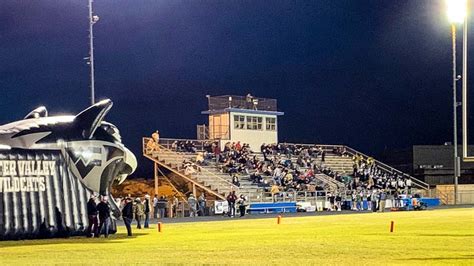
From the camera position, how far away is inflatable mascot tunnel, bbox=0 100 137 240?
25469 millimetres

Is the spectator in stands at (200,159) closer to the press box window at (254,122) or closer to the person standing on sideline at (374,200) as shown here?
the press box window at (254,122)

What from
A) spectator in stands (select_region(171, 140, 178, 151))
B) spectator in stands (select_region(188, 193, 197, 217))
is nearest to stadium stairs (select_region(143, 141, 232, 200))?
spectator in stands (select_region(171, 140, 178, 151))

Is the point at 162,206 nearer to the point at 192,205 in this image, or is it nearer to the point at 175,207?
the point at 175,207

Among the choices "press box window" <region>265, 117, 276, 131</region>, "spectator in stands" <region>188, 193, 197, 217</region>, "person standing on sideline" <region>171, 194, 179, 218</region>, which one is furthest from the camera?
"press box window" <region>265, 117, 276, 131</region>

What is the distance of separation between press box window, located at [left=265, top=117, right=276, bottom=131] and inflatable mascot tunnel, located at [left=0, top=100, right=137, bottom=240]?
3699 centimetres

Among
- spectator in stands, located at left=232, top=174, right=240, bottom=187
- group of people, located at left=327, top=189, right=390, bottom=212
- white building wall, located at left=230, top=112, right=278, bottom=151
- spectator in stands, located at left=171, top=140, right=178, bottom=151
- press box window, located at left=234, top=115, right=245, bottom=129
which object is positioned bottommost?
group of people, located at left=327, top=189, right=390, bottom=212

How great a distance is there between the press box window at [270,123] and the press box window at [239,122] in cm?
309

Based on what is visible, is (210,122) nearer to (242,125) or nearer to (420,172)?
(242,125)

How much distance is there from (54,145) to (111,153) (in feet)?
6.57

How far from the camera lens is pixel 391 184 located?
6166cm

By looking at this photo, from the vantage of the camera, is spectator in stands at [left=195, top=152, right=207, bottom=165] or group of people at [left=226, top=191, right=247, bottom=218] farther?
spectator in stands at [left=195, top=152, right=207, bottom=165]

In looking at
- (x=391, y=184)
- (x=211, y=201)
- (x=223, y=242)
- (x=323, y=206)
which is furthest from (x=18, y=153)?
(x=391, y=184)

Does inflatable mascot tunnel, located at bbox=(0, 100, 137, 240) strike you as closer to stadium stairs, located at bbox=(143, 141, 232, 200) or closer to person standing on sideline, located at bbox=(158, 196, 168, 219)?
person standing on sideline, located at bbox=(158, 196, 168, 219)

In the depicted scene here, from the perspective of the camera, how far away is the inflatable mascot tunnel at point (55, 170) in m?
25.5
